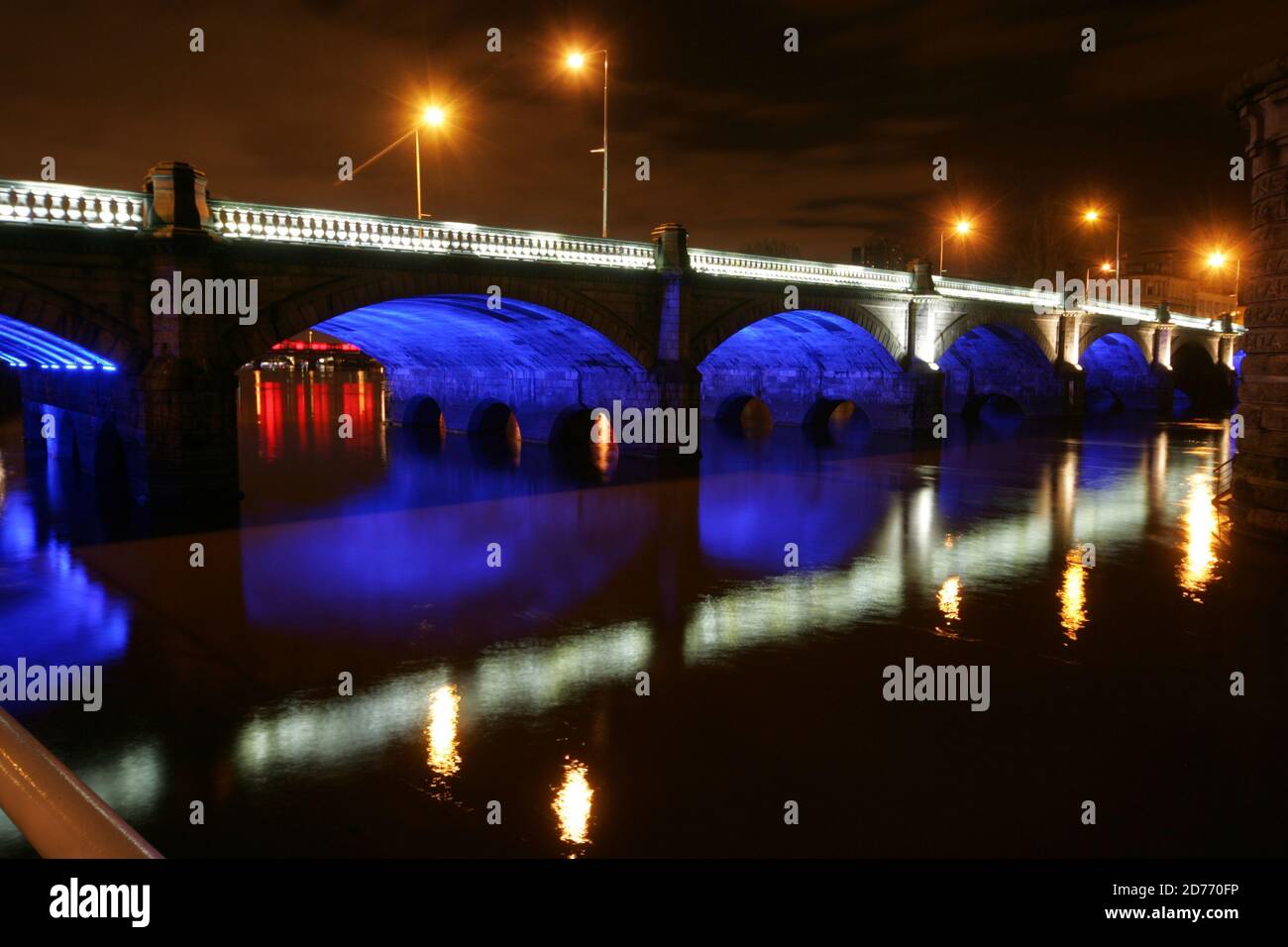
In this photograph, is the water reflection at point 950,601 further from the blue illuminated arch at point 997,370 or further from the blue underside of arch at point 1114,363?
the blue underside of arch at point 1114,363

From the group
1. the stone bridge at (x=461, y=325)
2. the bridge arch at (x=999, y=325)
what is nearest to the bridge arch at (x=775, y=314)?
the stone bridge at (x=461, y=325)

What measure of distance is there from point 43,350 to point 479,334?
39.4 ft

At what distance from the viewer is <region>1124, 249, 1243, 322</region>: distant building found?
94500mm

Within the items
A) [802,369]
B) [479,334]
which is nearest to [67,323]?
[479,334]

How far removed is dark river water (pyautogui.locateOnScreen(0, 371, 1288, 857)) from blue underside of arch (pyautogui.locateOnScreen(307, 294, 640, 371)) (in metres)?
7.92

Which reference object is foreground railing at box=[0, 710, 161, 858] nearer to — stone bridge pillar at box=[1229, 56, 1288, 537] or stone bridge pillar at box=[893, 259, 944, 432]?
stone bridge pillar at box=[1229, 56, 1288, 537]

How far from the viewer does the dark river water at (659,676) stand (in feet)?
20.3

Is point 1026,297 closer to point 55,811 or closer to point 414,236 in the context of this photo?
point 414,236

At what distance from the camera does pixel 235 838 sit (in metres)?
5.89

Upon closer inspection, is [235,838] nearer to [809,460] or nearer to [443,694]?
[443,694]

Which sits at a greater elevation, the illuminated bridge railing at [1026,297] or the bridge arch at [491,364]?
the illuminated bridge railing at [1026,297]

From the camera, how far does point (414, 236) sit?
21484 mm

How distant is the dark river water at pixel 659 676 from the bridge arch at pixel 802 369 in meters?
17.1
